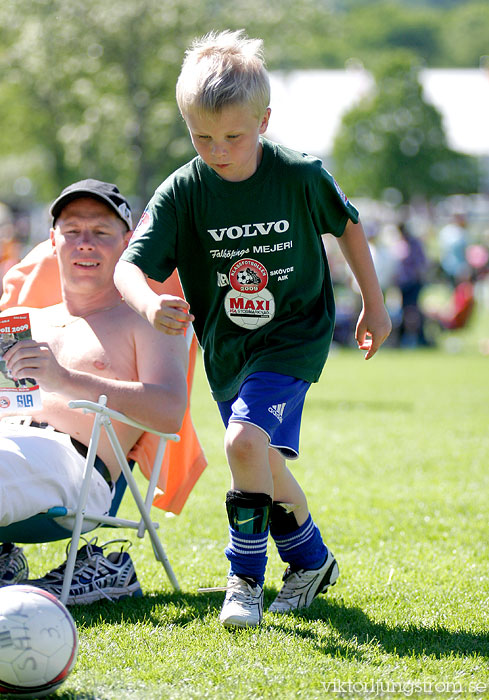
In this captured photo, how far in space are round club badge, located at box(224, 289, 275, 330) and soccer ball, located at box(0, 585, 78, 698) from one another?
1263mm

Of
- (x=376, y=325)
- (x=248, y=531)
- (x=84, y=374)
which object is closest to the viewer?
(x=248, y=531)

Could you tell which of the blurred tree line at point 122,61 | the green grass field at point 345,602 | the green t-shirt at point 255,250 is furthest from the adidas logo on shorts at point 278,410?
the blurred tree line at point 122,61

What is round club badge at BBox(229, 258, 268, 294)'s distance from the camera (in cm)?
364

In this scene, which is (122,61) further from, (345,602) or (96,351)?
(345,602)

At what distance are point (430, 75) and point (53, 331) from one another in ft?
185

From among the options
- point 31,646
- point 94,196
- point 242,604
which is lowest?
point 242,604

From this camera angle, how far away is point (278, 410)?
11.9ft

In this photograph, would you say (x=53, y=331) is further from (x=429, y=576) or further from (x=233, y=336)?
(x=429, y=576)

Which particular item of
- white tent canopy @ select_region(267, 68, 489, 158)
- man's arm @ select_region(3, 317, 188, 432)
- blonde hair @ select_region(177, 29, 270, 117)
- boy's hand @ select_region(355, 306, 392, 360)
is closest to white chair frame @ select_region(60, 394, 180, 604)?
man's arm @ select_region(3, 317, 188, 432)

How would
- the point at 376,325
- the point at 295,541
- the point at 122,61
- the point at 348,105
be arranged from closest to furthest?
the point at 376,325, the point at 295,541, the point at 122,61, the point at 348,105

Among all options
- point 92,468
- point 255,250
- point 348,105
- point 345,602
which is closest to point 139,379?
point 92,468

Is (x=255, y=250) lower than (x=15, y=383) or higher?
higher

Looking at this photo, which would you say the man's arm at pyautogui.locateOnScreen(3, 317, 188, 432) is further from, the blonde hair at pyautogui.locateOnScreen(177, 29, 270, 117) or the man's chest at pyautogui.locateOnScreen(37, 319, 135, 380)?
the blonde hair at pyautogui.locateOnScreen(177, 29, 270, 117)

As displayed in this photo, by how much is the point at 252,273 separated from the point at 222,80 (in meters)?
0.70
